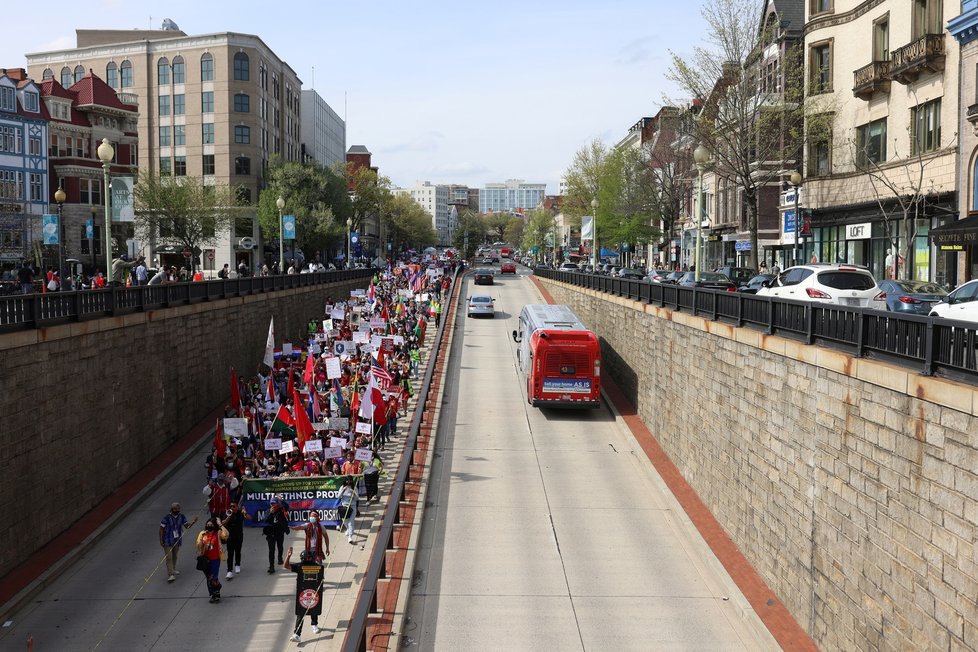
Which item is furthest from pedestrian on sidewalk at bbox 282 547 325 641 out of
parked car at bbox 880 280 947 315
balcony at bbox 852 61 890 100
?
A: balcony at bbox 852 61 890 100

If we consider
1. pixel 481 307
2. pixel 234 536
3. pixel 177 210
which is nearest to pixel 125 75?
pixel 177 210

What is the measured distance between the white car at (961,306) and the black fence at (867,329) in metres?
1.01

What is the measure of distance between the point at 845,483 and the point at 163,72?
269ft

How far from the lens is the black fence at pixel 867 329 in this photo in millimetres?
10859

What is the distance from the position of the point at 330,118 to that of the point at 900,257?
10374cm

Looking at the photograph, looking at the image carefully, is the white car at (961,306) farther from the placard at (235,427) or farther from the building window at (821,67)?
the building window at (821,67)

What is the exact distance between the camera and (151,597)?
17.6 metres

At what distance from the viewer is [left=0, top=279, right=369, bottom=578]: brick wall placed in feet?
60.4

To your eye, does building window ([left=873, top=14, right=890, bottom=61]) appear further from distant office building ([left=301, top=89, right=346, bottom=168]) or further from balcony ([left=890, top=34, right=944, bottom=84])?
distant office building ([left=301, top=89, right=346, bottom=168])

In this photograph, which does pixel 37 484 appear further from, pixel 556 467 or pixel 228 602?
pixel 556 467

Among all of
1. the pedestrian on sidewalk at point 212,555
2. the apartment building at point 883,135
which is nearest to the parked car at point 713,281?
the apartment building at point 883,135

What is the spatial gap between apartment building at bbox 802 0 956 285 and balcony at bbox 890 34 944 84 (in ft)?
0.13

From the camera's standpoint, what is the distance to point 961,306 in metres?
15.9

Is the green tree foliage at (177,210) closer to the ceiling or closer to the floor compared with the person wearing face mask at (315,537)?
closer to the ceiling
